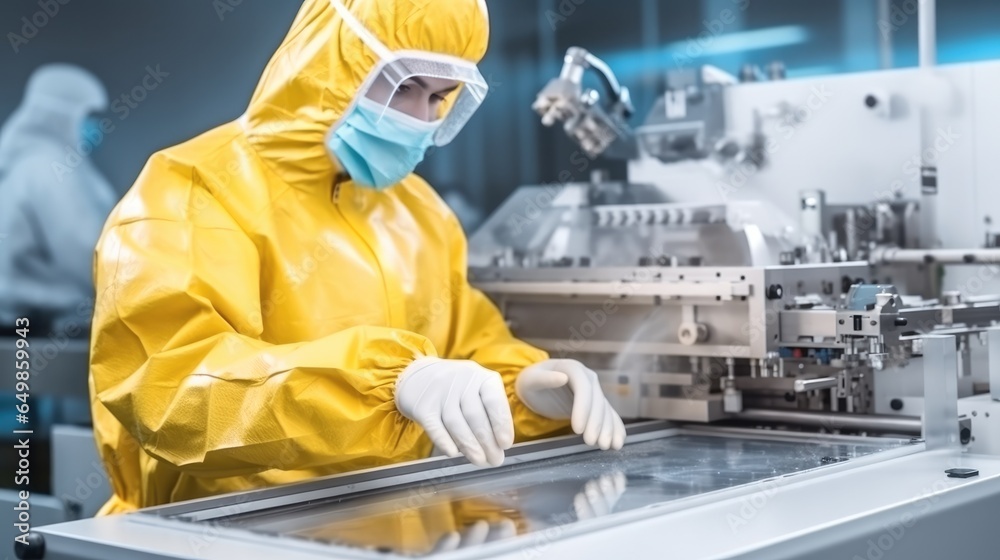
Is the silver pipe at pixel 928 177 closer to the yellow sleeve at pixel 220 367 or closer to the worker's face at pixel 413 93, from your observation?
the worker's face at pixel 413 93

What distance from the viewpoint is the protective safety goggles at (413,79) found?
5.72 ft

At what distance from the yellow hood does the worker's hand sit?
735mm

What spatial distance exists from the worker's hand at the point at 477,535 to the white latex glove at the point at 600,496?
10 cm

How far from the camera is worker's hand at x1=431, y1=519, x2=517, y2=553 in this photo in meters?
1.19

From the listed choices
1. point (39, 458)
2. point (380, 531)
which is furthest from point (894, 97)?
point (39, 458)

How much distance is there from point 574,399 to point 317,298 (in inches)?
17.2

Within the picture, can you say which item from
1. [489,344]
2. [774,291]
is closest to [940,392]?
[774,291]

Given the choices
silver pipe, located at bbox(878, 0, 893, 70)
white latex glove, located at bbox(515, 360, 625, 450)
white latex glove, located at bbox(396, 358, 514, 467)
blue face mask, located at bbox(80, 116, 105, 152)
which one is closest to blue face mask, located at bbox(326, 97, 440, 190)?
white latex glove, located at bbox(515, 360, 625, 450)

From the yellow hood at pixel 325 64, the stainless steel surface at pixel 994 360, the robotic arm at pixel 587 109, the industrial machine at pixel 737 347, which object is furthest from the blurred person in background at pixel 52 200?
the stainless steel surface at pixel 994 360

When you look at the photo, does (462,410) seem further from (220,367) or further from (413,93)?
(413,93)

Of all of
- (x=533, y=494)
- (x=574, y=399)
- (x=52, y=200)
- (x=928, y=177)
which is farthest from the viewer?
(x=52, y=200)

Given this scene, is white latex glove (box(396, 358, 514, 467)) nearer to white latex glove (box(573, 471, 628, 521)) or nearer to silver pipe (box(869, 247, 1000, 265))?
white latex glove (box(573, 471, 628, 521))

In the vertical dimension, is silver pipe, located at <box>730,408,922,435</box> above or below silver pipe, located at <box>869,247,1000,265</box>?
below

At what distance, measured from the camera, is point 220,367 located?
1.47m
